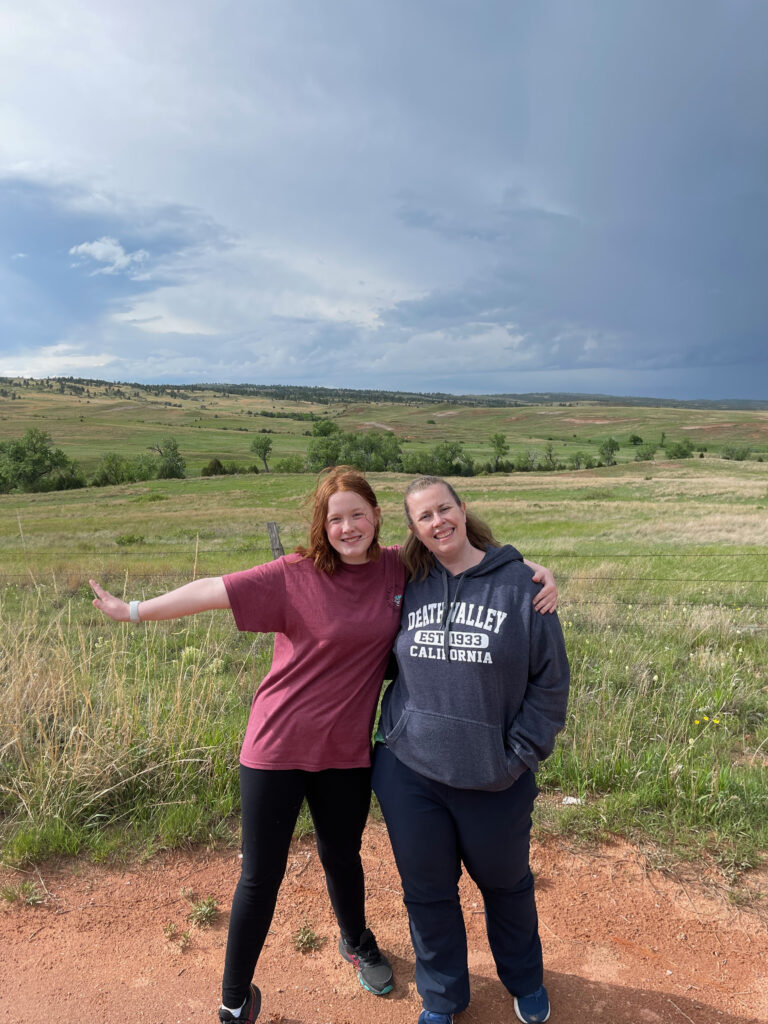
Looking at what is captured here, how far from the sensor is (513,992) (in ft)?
8.45

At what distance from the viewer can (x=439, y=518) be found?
7.97 feet

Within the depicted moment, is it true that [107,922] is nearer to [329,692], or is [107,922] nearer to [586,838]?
[329,692]

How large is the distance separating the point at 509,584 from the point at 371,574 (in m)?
0.57

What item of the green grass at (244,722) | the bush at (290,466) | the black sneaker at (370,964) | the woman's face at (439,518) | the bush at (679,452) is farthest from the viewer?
the bush at (679,452)

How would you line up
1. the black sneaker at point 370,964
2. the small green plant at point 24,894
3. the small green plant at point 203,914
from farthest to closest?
1. the small green plant at point 24,894
2. the small green plant at point 203,914
3. the black sneaker at point 370,964

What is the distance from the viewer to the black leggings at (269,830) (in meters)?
2.45

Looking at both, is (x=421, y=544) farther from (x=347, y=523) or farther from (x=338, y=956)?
(x=338, y=956)

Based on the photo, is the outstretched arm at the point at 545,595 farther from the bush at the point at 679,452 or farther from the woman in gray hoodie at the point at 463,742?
the bush at the point at 679,452

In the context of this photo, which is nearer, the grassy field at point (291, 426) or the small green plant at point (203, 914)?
the small green plant at point (203, 914)

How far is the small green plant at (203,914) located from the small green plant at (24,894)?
31.1 inches

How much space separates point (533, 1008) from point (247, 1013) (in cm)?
115

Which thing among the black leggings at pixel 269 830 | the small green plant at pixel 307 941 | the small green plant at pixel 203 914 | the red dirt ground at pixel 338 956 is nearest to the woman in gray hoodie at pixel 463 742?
the black leggings at pixel 269 830

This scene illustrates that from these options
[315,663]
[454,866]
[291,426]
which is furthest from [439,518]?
[291,426]

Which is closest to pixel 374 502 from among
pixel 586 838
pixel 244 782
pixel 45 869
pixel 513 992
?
pixel 244 782
